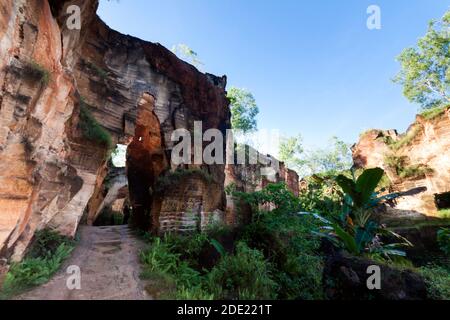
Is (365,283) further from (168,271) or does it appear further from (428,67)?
(428,67)

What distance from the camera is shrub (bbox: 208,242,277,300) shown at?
4980 millimetres

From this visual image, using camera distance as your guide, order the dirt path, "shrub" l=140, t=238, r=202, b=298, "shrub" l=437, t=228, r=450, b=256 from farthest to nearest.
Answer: "shrub" l=437, t=228, r=450, b=256 < "shrub" l=140, t=238, r=202, b=298 < the dirt path

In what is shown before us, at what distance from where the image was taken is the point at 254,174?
2005cm

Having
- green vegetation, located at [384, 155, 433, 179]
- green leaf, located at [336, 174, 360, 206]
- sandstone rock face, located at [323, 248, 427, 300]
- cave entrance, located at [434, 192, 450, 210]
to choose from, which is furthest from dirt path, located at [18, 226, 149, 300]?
green vegetation, located at [384, 155, 433, 179]

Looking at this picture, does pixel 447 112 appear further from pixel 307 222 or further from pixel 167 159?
pixel 167 159

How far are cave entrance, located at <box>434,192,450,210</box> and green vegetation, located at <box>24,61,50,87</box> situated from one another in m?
16.7

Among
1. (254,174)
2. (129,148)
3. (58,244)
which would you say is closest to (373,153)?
(254,174)

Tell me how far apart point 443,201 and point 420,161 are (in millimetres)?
2882

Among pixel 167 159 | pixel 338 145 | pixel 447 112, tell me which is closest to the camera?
pixel 167 159

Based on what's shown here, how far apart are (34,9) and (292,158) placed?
25.5m

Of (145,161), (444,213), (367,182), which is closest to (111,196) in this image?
(145,161)

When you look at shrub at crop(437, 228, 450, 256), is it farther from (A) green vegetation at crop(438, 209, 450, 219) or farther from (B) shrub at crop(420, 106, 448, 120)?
(B) shrub at crop(420, 106, 448, 120)

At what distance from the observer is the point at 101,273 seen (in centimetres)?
498

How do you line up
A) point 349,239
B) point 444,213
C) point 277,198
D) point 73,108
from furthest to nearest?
point 444,213 → point 277,198 → point 73,108 → point 349,239
